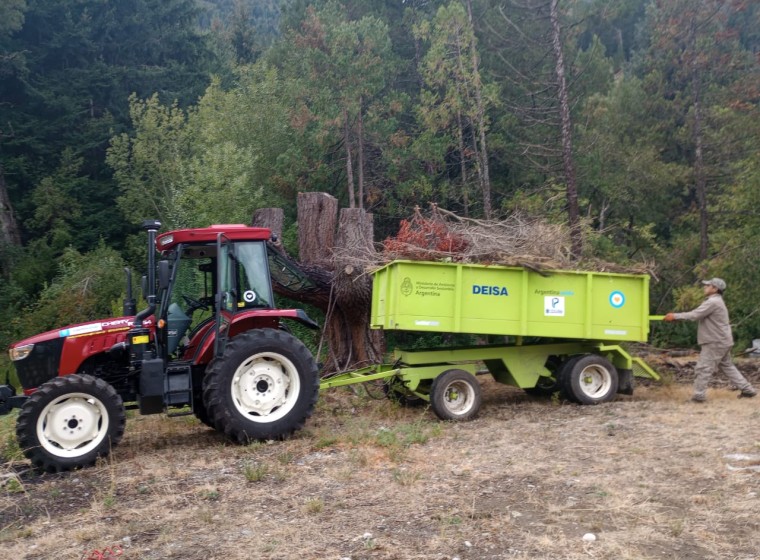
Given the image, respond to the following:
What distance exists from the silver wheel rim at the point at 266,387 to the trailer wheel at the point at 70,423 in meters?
1.28

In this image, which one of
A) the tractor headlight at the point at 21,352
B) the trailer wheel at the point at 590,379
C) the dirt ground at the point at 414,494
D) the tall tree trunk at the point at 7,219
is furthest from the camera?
the tall tree trunk at the point at 7,219

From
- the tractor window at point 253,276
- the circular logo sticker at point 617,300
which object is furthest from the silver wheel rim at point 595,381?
the tractor window at point 253,276

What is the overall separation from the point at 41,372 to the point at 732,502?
6401 mm

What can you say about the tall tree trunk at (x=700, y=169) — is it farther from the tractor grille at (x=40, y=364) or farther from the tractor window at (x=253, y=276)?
the tractor grille at (x=40, y=364)

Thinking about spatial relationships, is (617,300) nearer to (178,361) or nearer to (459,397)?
(459,397)

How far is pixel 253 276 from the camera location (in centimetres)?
839

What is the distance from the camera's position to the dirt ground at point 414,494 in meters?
4.88

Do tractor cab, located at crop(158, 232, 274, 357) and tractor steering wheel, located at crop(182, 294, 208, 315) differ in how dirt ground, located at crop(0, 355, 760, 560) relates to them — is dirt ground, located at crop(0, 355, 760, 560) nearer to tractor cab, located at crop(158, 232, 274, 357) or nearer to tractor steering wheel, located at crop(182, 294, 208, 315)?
tractor cab, located at crop(158, 232, 274, 357)

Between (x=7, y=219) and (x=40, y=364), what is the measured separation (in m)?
25.7

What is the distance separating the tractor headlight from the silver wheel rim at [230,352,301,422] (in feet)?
6.77

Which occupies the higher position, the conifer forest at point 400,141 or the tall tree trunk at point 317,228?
the conifer forest at point 400,141

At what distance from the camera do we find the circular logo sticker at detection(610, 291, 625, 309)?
10320mm

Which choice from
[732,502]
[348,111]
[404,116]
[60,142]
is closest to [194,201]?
[348,111]

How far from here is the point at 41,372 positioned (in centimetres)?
754
